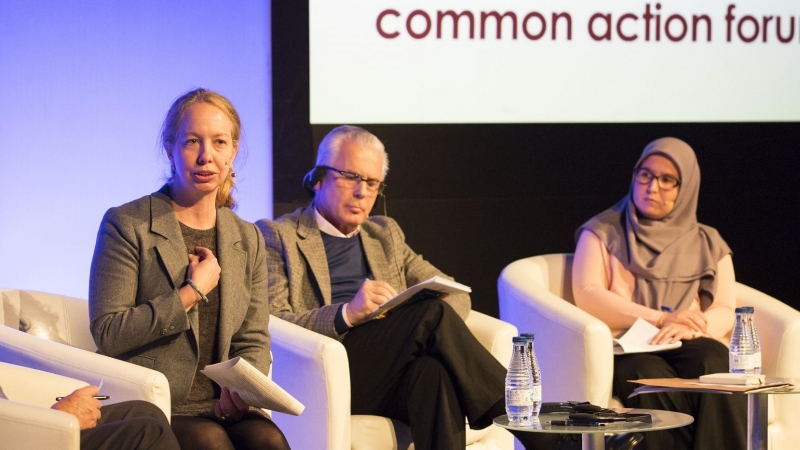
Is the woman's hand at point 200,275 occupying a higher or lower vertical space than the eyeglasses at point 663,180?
lower

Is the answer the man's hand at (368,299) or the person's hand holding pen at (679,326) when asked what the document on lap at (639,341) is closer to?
the person's hand holding pen at (679,326)

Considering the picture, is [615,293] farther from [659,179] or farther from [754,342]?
[754,342]

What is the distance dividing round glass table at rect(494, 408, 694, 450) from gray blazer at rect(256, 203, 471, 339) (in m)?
0.84

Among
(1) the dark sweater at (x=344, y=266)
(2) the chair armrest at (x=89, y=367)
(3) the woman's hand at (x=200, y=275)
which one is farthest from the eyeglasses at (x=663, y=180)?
(2) the chair armrest at (x=89, y=367)

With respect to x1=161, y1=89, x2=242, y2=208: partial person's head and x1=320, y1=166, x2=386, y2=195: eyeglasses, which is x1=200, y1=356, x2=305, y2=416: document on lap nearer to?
x1=161, y1=89, x2=242, y2=208: partial person's head

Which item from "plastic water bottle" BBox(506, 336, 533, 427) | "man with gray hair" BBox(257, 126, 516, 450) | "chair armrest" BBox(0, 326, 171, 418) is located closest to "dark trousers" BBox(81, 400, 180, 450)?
"chair armrest" BBox(0, 326, 171, 418)

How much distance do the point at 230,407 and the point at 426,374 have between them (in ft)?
2.51

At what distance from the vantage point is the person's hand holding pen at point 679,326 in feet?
13.7

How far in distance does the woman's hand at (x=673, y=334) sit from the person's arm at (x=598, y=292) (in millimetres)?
92

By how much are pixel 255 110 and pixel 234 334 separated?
6.07 ft

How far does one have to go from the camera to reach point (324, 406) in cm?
336

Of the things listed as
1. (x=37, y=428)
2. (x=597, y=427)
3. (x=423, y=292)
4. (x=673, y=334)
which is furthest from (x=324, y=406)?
(x=673, y=334)

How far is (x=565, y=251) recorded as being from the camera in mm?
5191

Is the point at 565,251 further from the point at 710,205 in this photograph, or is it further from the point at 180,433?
the point at 180,433
